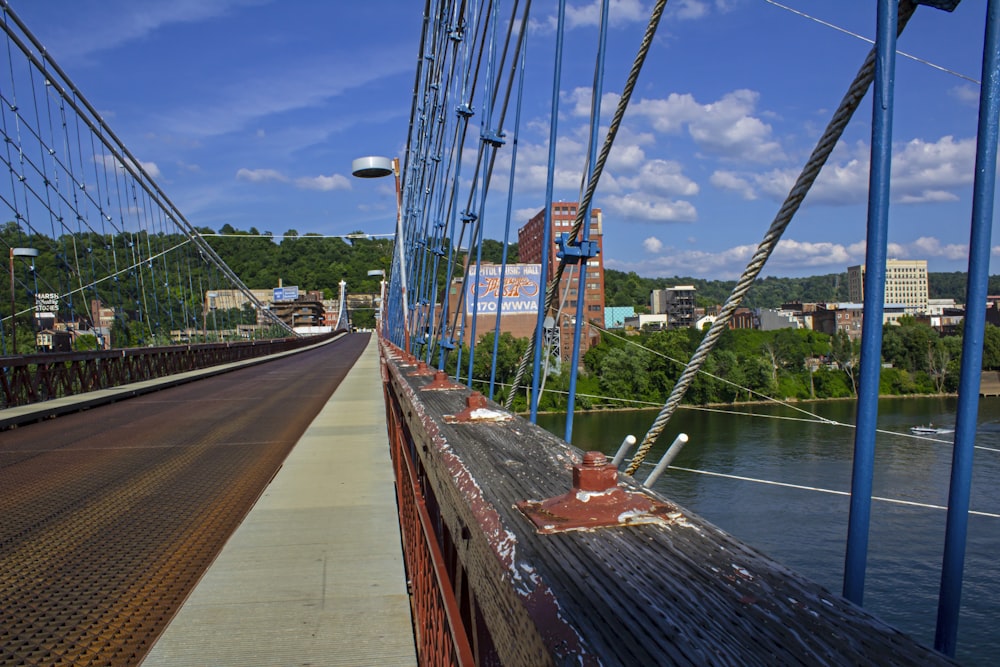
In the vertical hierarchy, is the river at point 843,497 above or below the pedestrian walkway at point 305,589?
below

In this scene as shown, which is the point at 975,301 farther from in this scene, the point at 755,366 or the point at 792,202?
the point at 755,366

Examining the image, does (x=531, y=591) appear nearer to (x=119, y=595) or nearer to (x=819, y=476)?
(x=119, y=595)

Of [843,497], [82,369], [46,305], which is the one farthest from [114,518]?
[843,497]

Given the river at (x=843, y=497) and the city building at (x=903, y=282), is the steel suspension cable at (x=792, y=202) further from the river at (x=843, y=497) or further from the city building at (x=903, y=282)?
the river at (x=843, y=497)

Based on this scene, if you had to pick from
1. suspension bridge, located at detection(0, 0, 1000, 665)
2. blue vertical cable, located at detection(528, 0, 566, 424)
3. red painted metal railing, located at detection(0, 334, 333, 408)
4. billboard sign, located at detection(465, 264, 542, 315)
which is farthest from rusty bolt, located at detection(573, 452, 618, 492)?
red painted metal railing, located at detection(0, 334, 333, 408)

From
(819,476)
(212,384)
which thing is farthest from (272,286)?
(212,384)

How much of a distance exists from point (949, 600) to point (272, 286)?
111 metres

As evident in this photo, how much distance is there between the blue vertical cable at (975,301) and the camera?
3.56 feet

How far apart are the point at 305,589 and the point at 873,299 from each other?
9.80 feet

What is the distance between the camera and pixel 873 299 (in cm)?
129

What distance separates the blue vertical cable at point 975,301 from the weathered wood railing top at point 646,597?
238 millimetres

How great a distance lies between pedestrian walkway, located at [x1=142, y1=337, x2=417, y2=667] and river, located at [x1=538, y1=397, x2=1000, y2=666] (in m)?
9.27

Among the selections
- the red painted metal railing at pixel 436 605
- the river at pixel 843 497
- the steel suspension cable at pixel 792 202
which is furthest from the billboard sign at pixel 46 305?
the steel suspension cable at pixel 792 202

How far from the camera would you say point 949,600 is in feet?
3.45
